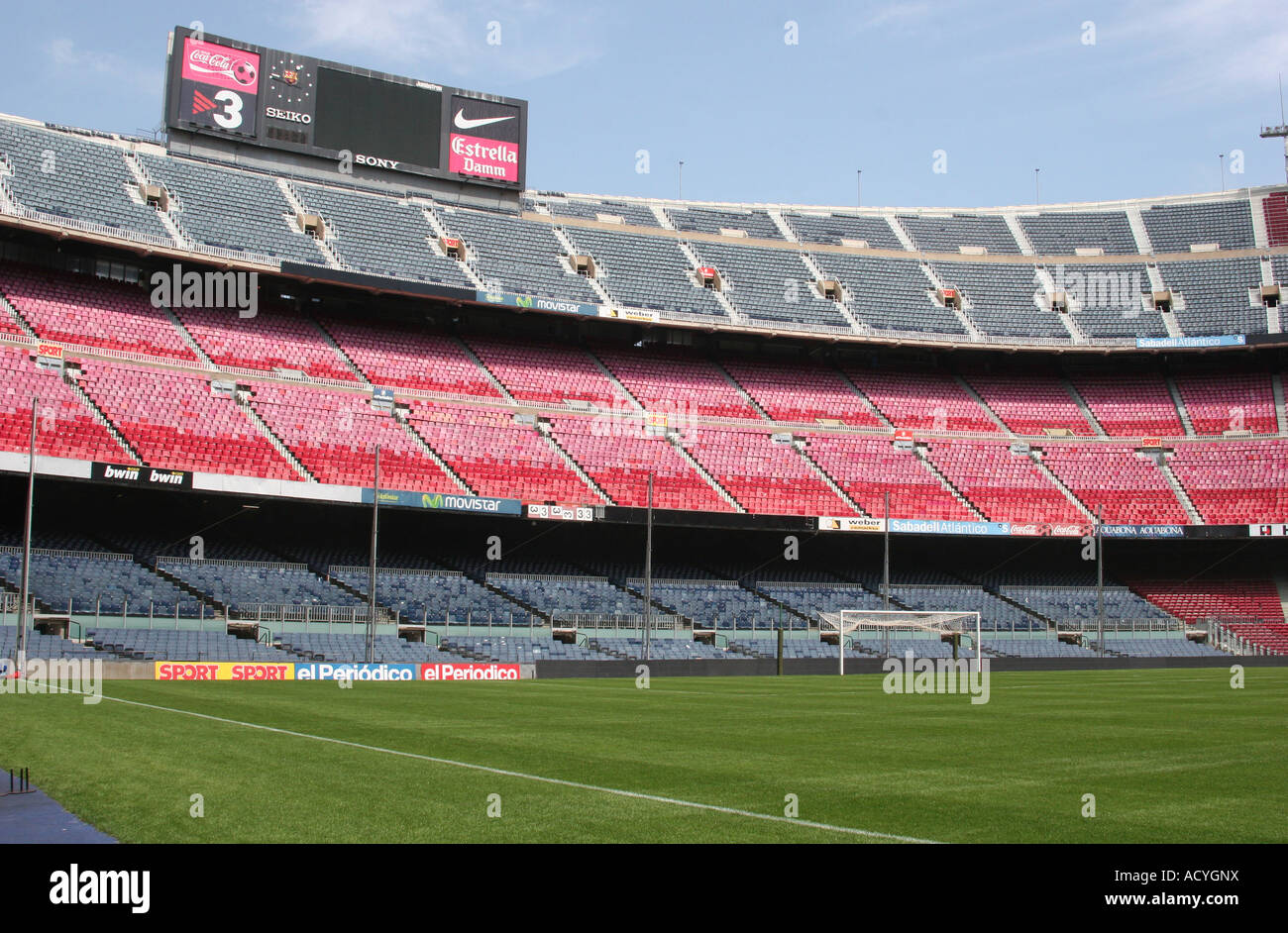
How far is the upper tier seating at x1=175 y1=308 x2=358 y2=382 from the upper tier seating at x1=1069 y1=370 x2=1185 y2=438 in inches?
1653

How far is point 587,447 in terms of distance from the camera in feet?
184

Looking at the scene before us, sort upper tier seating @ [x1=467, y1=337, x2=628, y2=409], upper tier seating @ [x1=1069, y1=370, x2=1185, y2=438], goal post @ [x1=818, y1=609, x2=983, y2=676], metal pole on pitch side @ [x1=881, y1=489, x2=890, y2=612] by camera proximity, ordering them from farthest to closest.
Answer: upper tier seating @ [x1=1069, y1=370, x2=1185, y2=438]
upper tier seating @ [x1=467, y1=337, x2=628, y2=409]
metal pole on pitch side @ [x1=881, y1=489, x2=890, y2=612]
goal post @ [x1=818, y1=609, x2=983, y2=676]

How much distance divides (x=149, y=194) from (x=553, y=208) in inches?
953

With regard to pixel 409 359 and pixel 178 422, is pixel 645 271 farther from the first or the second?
pixel 178 422

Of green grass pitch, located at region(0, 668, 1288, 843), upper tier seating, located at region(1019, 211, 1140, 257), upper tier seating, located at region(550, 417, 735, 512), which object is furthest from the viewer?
upper tier seating, located at region(1019, 211, 1140, 257)

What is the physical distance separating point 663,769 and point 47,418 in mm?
37459

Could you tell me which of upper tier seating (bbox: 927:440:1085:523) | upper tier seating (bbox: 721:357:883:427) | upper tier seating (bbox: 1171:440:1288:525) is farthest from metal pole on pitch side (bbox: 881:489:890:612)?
upper tier seating (bbox: 1171:440:1288:525)

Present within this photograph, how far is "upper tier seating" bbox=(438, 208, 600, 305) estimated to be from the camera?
5978 centimetres

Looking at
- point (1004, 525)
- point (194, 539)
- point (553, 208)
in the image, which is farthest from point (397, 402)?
point (1004, 525)

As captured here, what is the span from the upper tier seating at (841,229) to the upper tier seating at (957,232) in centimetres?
176

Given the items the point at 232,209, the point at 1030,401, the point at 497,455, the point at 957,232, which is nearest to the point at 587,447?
Result: the point at 497,455

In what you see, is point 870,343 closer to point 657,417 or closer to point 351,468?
point 657,417

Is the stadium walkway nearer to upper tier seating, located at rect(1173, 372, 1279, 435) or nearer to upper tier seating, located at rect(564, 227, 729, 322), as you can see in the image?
upper tier seating, located at rect(564, 227, 729, 322)
